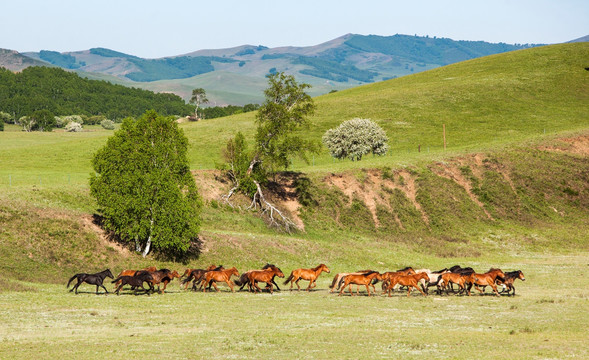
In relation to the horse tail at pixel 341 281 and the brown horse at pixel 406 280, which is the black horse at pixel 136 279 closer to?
the horse tail at pixel 341 281

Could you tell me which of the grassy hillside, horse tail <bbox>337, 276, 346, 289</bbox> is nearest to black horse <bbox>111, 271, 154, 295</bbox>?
horse tail <bbox>337, 276, 346, 289</bbox>

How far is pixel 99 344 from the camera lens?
71.0 feet

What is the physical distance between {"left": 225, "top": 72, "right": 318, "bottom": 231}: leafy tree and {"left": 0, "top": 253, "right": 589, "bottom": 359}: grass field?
34004 millimetres

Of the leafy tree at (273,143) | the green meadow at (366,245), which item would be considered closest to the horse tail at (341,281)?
the green meadow at (366,245)

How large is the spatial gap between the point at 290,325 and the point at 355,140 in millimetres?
80345

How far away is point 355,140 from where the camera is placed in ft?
342

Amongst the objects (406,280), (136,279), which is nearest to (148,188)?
(136,279)

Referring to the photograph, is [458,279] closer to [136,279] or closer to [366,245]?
[136,279]

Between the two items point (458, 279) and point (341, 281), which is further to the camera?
point (341, 281)

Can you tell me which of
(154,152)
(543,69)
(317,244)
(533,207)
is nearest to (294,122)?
(317,244)

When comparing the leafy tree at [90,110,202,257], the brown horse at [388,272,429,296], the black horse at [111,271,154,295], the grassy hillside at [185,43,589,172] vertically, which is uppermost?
the grassy hillside at [185,43,589,172]

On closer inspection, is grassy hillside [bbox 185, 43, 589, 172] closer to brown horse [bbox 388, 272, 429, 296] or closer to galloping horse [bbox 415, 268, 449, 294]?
galloping horse [bbox 415, 268, 449, 294]

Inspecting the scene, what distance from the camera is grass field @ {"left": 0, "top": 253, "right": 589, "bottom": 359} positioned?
68.6 ft

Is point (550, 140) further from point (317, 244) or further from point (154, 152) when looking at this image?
point (154, 152)
